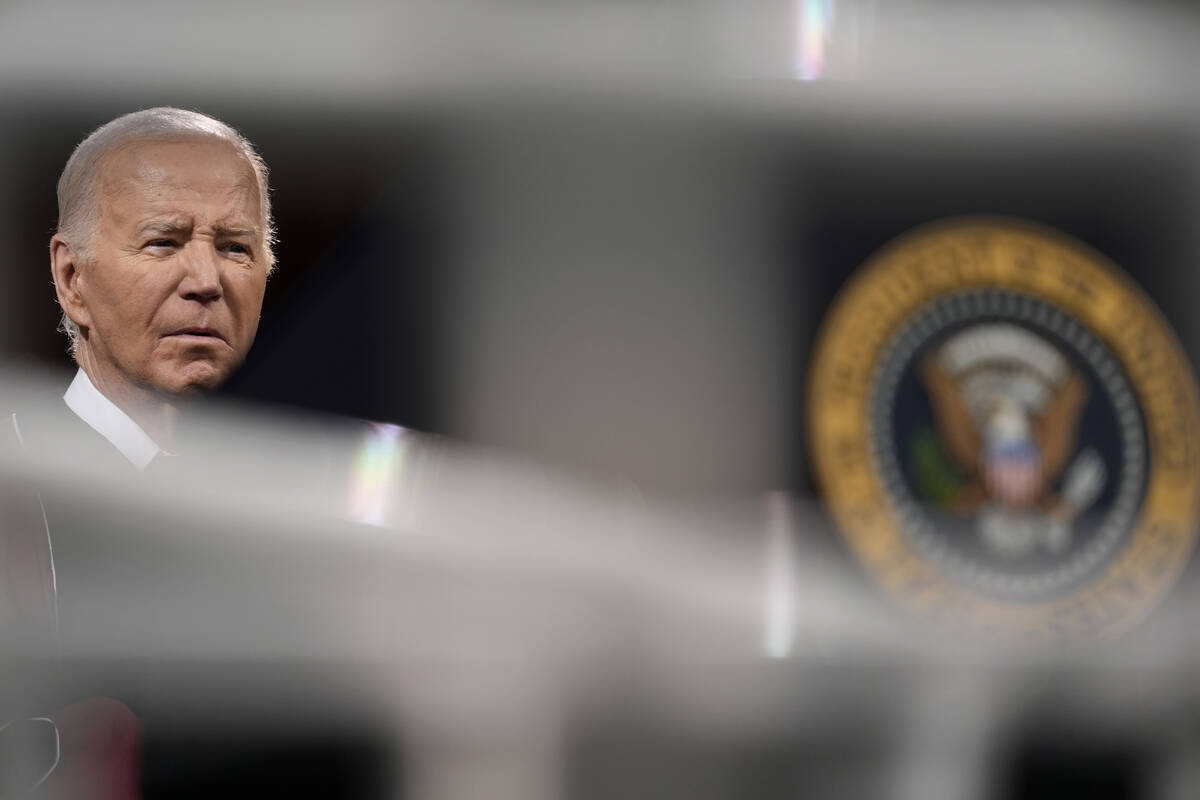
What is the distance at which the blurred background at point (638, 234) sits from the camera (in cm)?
150

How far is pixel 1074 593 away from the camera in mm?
1633

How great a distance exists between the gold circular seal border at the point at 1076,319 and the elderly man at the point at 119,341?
65 cm

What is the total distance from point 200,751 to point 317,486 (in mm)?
283

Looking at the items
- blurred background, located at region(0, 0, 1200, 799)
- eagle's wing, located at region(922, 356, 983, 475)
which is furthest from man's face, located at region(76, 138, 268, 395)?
eagle's wing, located at region(922, 356, 983, 475)

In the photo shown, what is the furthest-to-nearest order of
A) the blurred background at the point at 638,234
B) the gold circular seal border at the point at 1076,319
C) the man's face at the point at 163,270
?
the gold circular seal border at the point at 1076,319 → the blurred background at the point at 638,234 → the man's face at the point at 163,270

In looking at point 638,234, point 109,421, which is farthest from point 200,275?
point 638,234

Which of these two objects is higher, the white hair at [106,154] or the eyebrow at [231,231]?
the white hair at [106,154]

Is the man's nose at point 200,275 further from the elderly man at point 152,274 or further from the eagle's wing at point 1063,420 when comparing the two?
the eagle's wing at point 1063,420

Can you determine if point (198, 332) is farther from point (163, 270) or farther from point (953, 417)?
point (953, 417)

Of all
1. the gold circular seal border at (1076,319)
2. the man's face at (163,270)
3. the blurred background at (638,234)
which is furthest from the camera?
the gold circular seal border at (1076,319)

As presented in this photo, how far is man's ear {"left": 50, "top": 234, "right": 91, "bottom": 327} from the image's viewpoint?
52.3 inches

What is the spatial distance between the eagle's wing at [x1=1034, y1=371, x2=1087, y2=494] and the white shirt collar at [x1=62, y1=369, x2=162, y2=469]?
0.97m

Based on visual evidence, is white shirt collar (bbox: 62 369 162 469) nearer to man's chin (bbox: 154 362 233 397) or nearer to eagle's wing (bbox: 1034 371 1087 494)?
man's chin (bbox: 154 362 233 397)

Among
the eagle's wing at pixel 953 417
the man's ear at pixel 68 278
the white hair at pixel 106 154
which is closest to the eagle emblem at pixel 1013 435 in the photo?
the eagle's wing at pixel 953 417
